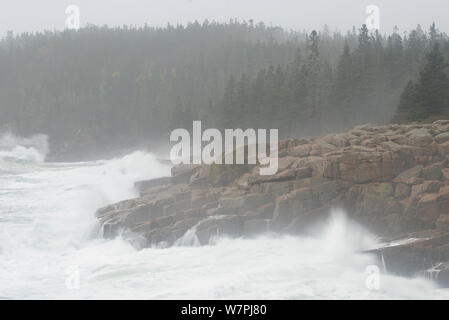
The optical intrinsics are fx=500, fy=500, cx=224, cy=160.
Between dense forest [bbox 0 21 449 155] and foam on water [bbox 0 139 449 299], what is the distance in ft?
58.4

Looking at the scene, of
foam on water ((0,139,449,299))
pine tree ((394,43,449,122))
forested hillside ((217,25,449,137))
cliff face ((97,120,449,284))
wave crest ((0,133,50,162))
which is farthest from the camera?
wave crest ((0,133,50,162))

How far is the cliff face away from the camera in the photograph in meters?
20.6

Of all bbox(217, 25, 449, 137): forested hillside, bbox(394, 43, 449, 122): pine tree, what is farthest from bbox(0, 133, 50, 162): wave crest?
bbox(394, 43, 449, 122): pine tree

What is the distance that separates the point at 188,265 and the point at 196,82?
8234 centimetres

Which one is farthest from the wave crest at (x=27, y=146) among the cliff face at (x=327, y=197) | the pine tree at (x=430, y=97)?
the cliff face at (x=327, y=197)

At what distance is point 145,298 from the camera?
52.5 ft

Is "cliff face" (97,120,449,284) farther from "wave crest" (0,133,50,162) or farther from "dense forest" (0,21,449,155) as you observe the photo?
"wave crest" (0,133,50,162)

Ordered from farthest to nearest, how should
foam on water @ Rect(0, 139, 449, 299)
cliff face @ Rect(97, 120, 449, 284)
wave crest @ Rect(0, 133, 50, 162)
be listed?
wave crest @ Rect(0, 133, 50, 162)
cliff face @ Rect(97, 120, 449, 284)
foam on water @ Rect(0, 139, 449, 299)

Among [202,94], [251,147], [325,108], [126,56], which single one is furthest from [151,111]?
[251,147]

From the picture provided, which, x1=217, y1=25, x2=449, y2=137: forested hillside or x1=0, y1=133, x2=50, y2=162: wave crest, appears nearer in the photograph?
x1=217, y1=25, x2=449, y2=137: forested hillside

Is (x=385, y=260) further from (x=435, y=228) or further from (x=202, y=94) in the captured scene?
(x=202, y=94)

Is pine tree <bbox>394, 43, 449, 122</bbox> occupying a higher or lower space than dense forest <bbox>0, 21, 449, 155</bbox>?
lower

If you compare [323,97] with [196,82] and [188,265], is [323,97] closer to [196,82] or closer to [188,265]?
[188,265]
